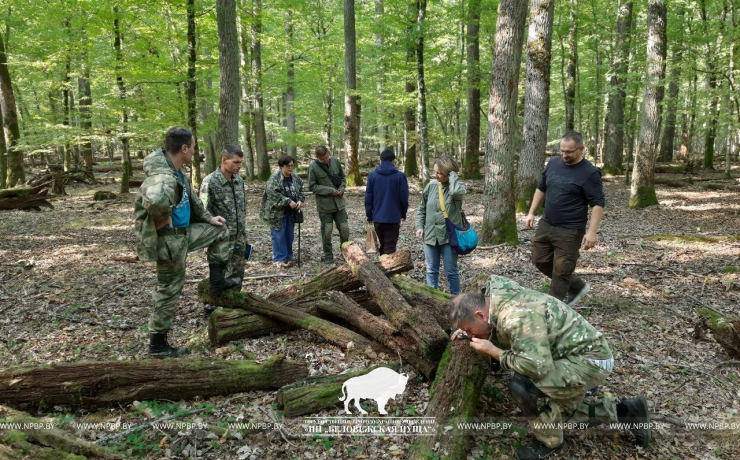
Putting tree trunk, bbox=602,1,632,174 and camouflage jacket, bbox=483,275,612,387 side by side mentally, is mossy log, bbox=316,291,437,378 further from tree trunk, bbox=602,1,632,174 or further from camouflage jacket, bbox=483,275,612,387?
tree trunk, bbox=602,1,632,174

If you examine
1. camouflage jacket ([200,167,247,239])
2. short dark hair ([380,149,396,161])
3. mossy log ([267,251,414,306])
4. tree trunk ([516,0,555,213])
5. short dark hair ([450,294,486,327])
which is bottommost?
mossy log ([267,251,414,306])

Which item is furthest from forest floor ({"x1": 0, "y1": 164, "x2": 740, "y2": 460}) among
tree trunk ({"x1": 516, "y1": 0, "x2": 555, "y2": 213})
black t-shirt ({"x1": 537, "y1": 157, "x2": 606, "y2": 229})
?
→ black t-shirt ({"x1": 537, "y1": 157, "x2": 606, "y2": 229})

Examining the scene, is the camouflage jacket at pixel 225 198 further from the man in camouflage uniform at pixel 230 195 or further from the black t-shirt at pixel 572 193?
the black t-shirt at pixel 572 193

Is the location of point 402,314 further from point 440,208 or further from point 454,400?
point 440,208

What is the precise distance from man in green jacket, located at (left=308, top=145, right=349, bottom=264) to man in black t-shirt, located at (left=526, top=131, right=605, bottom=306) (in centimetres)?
406

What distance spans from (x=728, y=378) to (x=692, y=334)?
0.94 metres

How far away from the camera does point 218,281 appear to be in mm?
5082

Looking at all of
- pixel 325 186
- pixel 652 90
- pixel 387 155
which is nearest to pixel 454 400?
pixel 387 155

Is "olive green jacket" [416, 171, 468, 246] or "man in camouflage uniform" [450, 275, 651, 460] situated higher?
"olive green jacket" [416, 171, 468, 246]

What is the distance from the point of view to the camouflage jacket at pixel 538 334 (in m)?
2.87

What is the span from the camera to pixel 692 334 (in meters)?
5.05

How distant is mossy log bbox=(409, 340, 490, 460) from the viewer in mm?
3039

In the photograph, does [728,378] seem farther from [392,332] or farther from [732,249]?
[732,249]

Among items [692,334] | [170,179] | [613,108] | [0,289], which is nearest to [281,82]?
[613,108]
